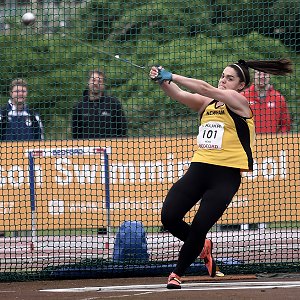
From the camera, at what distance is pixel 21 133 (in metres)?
9.89

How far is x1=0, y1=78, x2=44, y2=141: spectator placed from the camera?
386 inches

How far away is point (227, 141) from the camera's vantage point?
23.2ft

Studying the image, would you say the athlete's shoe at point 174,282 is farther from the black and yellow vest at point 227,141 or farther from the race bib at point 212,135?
the race bib at point 212,135

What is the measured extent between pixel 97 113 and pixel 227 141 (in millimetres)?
3189

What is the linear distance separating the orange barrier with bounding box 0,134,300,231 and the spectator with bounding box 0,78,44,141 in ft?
0.41

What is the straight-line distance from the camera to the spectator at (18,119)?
9.81 m

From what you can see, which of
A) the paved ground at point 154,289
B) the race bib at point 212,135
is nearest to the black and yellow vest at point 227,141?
the race bib at point 212,135

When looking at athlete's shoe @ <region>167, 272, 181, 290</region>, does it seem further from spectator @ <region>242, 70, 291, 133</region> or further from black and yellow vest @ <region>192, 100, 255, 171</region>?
spectator @ <region>242, 70, 291, 133</region>

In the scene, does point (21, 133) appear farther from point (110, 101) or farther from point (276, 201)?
point (276, 201)

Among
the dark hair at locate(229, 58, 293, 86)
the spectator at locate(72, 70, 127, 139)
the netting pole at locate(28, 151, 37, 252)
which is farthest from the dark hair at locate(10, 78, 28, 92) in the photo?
the dark hair at locate(229, 58, 293, 86)

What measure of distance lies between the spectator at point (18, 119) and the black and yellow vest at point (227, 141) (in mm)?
3099

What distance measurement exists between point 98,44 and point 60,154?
157 cm

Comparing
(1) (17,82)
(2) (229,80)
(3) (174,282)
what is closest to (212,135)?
(2) (229,80)

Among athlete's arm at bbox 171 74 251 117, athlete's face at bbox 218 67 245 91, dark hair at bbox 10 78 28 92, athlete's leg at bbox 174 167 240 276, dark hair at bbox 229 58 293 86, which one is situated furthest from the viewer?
dark hair at bbox 10 78 28 92
